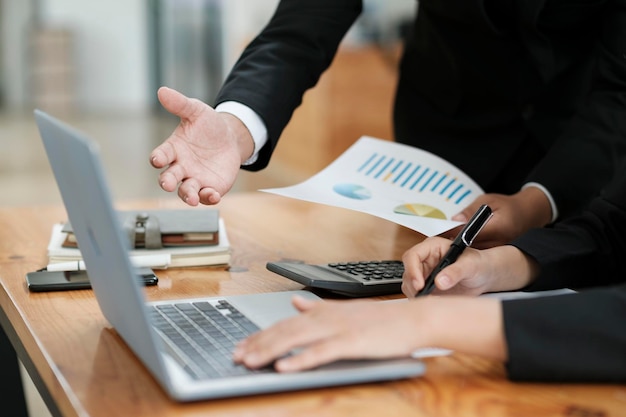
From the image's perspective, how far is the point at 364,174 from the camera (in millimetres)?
1454

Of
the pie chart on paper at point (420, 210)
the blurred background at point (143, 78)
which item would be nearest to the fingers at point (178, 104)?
the pie chart on paper at point (420, 210)

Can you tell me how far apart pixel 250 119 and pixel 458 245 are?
493 millimetres

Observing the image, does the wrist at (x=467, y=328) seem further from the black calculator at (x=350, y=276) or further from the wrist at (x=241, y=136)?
the wrist at (x=241, y=136)

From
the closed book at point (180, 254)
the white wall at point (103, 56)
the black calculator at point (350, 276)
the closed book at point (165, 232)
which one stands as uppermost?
the black calculator at point (350, 276)

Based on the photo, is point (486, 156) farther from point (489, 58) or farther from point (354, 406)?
point (354, 406)

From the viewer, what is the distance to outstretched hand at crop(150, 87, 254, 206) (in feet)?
3.84

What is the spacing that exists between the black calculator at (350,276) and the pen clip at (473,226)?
11 cm

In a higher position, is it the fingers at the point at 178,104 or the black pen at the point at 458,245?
the fingers at the point at 178,104

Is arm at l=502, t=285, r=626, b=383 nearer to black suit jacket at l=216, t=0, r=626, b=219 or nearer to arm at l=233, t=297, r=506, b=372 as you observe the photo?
arm at l=233, t=297, r=506, b=372

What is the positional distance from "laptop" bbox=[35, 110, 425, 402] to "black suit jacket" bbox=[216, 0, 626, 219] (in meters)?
0.58

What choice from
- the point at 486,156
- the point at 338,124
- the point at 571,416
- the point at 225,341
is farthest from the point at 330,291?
the point at 338,124

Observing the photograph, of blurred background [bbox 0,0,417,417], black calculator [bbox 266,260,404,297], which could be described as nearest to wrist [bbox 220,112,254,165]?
black calculator [bbox 266,260,404,297]

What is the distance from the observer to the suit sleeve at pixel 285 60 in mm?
1463

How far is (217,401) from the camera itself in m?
0.75
